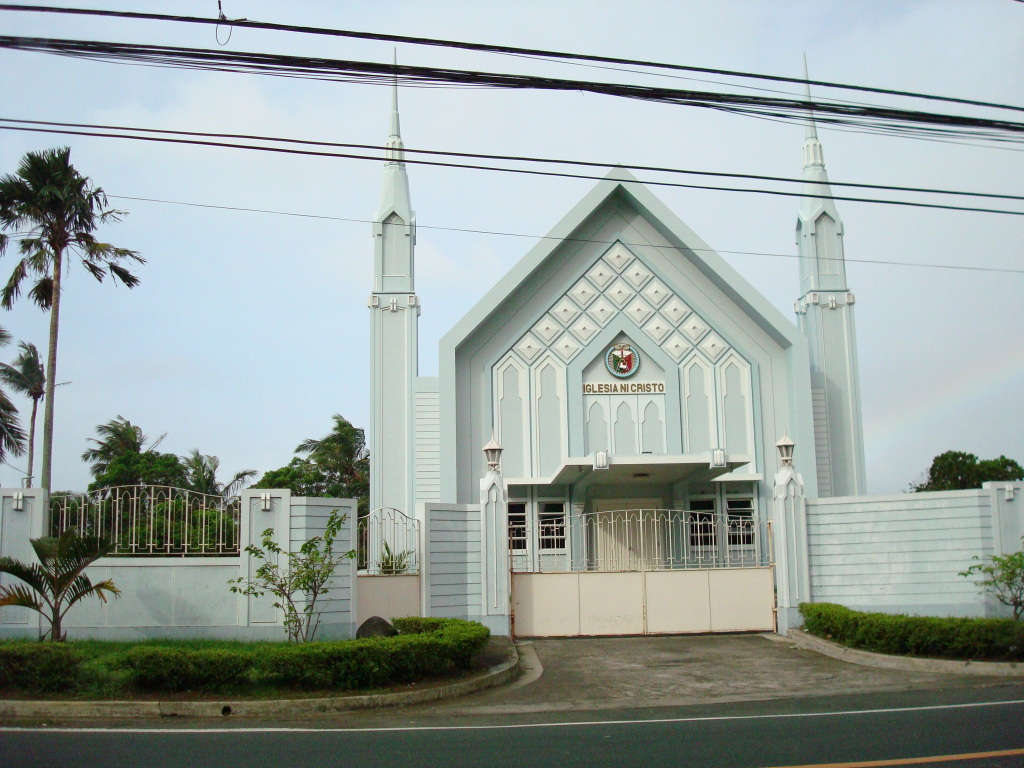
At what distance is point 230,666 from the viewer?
1209 centimetres

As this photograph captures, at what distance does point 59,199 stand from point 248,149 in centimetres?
1018

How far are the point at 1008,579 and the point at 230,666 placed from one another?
452 inches

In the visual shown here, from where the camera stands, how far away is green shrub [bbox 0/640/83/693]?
11883mm

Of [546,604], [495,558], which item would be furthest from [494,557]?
[546,604]

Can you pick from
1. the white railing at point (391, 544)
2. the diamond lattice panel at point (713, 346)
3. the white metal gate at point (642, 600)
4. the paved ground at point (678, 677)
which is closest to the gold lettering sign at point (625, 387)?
the diamond lattice panel at point (713, 346)

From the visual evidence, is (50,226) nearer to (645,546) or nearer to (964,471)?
(645,546)

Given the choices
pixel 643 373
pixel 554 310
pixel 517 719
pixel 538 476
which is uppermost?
pixel 554 310

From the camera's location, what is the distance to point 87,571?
15.0m

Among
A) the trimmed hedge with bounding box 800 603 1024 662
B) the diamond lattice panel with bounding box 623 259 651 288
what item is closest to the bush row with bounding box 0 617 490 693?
the trimmed hedge with bounding box 800 603 1024 662

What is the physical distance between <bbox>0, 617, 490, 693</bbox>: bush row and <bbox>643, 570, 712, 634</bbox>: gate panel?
6608 millimetres

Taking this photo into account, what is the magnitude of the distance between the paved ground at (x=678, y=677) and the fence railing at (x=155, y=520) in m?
4.74

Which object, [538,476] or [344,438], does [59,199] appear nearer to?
[538,476]

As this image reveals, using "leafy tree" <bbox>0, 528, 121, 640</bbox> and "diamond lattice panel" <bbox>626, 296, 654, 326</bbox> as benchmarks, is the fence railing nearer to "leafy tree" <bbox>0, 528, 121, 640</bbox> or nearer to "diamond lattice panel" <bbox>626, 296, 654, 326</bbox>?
"leafy tree" <bbox>0, 528, 121, 640</bbox>

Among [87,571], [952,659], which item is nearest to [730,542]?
[952,659]
